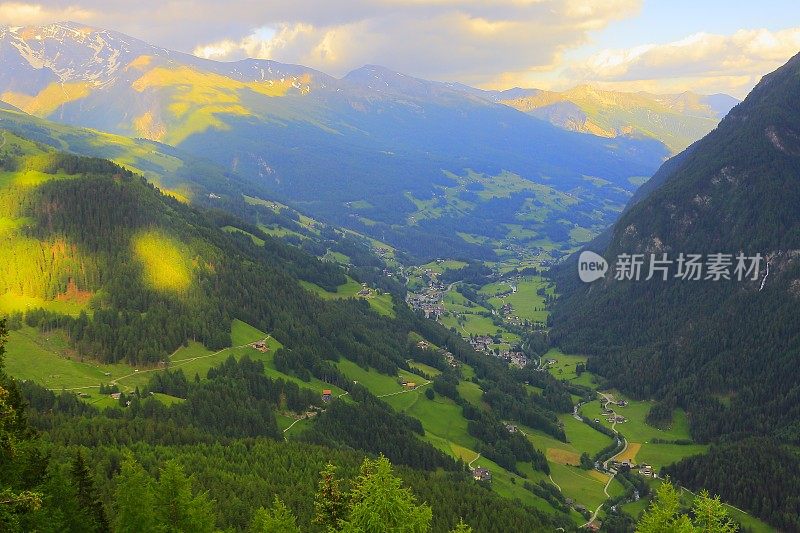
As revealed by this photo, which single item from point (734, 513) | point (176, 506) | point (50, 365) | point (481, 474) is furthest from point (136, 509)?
point (734, 513)

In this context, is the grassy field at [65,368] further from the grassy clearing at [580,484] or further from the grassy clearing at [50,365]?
the grassy clearing at [580,484]

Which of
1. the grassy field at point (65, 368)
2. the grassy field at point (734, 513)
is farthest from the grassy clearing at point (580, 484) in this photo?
the grassy field at point (65, 368)

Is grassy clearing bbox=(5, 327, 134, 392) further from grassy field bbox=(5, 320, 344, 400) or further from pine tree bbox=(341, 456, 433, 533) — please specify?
pine tree bbox=(341, 456, 433, 533)

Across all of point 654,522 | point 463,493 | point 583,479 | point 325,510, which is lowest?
point 583,479

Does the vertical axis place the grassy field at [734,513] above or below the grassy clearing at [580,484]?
above

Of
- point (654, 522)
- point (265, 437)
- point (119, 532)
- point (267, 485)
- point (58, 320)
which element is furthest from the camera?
point (58, 320)

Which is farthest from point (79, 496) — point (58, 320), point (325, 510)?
point (58, 320)

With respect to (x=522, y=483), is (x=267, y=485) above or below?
above

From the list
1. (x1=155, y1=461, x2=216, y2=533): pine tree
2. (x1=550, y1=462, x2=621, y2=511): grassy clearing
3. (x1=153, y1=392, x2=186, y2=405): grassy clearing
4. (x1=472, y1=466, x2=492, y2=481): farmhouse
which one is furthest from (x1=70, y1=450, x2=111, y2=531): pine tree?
(x1=550, y1=462, x2=621, y2=511): grassy clearing

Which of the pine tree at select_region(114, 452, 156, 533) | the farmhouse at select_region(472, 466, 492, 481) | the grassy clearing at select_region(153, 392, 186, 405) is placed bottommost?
the farmhouse at select_region(472, 466, 492, 481)

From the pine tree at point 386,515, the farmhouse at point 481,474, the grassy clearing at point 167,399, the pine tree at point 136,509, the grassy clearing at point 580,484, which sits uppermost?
the pine tree at point 386,515

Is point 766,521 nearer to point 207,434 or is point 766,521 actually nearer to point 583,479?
point 583,479
